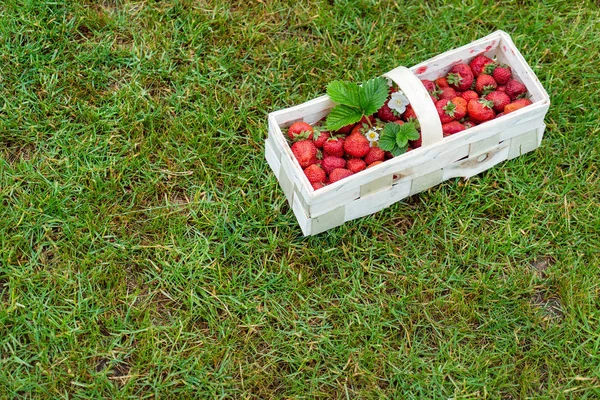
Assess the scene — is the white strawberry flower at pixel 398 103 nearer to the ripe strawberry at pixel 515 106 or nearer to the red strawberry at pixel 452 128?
the red strawberry at pixel 452 128

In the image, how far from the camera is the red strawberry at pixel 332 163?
217 centimetres

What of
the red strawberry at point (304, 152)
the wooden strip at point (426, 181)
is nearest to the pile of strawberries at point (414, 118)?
the red strawberry at point (304, 152)

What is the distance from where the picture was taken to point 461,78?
7.63 feet

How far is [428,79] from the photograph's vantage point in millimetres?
2365

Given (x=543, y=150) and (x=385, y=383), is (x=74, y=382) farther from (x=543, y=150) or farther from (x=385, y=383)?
(x=543, y=150)

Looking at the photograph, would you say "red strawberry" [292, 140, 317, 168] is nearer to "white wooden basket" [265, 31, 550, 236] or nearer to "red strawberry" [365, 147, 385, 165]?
"white wooden basket" [265, 31, 550, 236]

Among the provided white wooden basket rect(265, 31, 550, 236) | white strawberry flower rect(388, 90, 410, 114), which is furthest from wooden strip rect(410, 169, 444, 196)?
white strawberry flower rect(388, 90, 410, 114)

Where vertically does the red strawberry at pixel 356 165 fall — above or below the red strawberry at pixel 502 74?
below

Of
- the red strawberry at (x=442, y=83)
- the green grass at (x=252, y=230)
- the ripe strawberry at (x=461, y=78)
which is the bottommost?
the green grass at (x=252, y=230)

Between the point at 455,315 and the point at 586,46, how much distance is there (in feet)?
3.74

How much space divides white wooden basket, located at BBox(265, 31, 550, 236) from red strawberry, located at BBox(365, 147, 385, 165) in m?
0.07

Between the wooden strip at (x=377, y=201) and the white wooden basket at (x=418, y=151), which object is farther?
the wooden strip at (x=377, y=201)

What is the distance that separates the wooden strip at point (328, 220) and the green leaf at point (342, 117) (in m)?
0.24

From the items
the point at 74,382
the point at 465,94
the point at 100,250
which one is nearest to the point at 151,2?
the point at 100,250
